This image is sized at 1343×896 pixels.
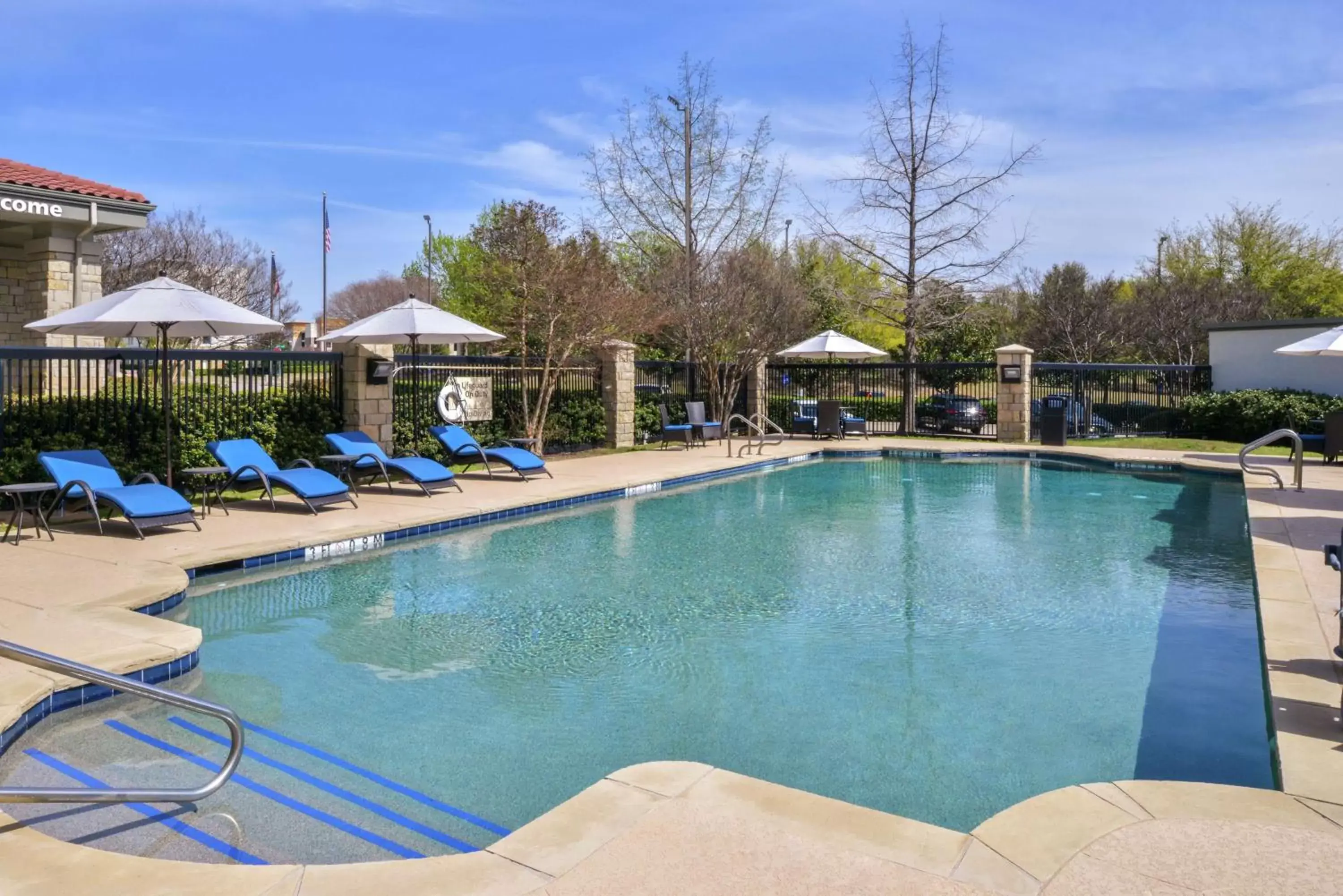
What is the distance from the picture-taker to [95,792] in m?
3.27

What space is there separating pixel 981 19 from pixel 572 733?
14046 mm

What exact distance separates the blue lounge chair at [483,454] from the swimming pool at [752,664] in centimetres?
299

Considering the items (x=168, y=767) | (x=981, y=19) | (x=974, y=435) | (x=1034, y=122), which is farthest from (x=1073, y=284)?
(x=168, y=767)

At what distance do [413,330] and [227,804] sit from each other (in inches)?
355

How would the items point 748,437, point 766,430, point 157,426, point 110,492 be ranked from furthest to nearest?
1. point 766,430
2. point 748,437
3. point 157,426
4. point 110,492

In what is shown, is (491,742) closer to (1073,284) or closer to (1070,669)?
(1070,669)

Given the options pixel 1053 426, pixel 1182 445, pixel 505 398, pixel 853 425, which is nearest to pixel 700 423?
pixel 853 425

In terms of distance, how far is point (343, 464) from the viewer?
12.4 meters

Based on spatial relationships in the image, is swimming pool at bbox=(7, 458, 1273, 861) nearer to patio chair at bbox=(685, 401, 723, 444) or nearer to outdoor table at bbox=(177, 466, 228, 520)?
outdoor table at bbox=(177, 466, 228, 520)

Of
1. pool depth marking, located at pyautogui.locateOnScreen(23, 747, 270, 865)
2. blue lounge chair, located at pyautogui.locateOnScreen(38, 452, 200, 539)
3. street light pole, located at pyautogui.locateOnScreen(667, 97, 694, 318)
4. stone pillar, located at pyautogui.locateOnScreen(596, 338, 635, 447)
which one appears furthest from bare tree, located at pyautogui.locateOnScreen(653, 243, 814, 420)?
pool depth marking, located at pyautogui.locateOnScreen(23, 747, 270, 865)

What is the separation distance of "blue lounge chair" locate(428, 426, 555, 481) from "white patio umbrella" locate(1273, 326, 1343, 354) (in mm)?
10869

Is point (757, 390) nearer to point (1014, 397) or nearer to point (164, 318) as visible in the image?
point (1014, 397)

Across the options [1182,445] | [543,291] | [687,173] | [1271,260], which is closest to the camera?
[543,291]

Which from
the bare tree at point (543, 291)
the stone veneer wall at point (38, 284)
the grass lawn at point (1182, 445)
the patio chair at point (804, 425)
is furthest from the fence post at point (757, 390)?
the stone veneer wall at point (38, 284)
